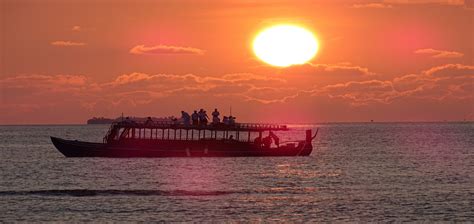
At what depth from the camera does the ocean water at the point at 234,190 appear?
58.4 meters

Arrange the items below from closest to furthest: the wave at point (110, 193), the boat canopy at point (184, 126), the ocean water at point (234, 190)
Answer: the ocean water at point (234, 190), the wave at point (110, 193), the boat canopy at point (184, 126)

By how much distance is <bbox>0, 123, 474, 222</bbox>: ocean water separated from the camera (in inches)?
2298

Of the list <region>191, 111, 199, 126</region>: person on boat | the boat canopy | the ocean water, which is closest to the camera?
the ocean water

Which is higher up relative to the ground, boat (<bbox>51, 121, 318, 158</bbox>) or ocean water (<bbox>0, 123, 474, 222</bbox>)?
A: boat (<bbox>51, 121, 318, 158</bbox>)

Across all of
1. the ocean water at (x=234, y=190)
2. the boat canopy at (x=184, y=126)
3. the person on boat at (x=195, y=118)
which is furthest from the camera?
the person on boat at (x=195, y=118)

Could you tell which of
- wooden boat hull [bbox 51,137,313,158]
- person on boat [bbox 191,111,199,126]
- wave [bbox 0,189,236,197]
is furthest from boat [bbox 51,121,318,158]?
wave [bbox 0,189,236,197]

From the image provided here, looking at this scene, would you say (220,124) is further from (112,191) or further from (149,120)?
Answer: (112,191)

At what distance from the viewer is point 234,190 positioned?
75.2 m

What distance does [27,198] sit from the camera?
68.4m

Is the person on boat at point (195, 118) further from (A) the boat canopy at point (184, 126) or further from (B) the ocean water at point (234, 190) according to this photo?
(B) the ocean water at point (234, 190)

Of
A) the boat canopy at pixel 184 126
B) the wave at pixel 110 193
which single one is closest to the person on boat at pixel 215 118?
the boat canopy at pixel 184 126

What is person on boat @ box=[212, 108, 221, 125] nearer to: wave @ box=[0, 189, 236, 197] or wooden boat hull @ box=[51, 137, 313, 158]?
wooden boat hull @ box=[51, 137, 313, 158]

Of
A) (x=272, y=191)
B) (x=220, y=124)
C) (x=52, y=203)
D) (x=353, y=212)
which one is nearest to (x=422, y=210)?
(x=353, y=212)

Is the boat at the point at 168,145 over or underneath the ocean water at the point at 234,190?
over
